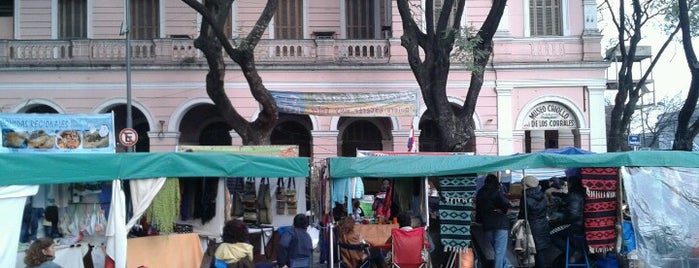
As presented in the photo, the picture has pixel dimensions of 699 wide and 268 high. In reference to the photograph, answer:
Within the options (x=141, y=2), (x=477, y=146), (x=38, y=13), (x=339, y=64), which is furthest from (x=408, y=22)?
(x=38, y=13)

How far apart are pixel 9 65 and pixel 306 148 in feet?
29.4

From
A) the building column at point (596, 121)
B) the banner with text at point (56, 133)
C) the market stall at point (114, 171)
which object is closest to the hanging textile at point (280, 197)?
the market stall at point (114, 171)

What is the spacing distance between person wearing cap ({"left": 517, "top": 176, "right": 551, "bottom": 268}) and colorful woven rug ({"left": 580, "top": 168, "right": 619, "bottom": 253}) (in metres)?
0.65

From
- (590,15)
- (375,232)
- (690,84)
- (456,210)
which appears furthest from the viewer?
(590,15)

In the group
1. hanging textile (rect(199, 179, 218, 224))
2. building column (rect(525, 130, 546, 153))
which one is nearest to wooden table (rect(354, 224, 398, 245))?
hanging textile (rect(199, 179, 218, 224))

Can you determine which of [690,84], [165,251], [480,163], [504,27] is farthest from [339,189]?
[504,27]

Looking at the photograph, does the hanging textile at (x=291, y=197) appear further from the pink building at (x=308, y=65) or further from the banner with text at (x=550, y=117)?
the banner with text at (x=550, y=117)

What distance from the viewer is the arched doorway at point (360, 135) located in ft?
70.2

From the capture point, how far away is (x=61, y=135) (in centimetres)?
1028

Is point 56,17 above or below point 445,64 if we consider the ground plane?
above

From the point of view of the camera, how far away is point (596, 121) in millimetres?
20312

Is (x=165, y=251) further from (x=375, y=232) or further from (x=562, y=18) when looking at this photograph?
(x=562, y=18)

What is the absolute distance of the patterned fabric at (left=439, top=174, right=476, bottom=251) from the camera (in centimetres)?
1006

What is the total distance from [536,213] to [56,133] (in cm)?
736
